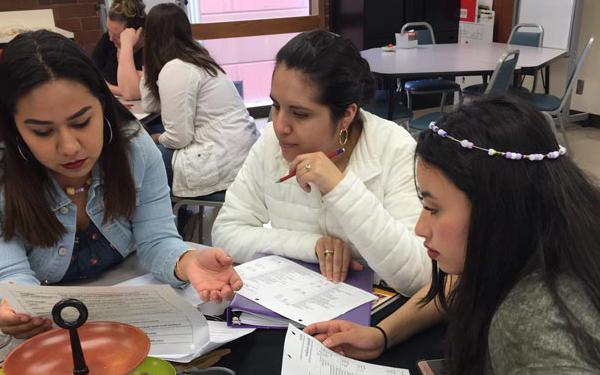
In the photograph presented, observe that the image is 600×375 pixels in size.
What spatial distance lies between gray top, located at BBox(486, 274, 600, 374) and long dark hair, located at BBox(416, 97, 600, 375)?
1cm

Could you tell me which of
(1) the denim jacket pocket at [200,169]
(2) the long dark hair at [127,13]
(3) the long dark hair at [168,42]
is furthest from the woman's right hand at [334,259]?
(2) the long dark hair at [127,13]

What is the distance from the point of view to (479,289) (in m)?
0.80

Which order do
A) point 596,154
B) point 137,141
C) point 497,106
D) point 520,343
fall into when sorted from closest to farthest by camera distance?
point 520,343, point 497,106, point 137,141, point 596,154

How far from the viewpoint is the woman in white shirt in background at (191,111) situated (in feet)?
8.19

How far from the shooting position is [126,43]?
3217mm

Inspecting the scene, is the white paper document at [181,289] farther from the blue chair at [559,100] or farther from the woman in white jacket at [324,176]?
the blue chair at [559,100]

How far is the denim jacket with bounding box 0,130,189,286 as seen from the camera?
47.5 inches

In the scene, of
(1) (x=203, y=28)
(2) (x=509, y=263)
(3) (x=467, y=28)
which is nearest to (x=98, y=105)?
(2) (x=509, y=263)

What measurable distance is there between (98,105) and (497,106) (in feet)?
2.65

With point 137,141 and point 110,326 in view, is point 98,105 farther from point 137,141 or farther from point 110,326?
point 110,326

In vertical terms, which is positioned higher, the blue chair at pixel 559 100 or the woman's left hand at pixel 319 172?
the woman's left hand at pixel 319 172

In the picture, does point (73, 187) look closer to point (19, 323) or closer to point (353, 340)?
point (19, 323)

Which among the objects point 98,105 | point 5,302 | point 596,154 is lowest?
point 596,154

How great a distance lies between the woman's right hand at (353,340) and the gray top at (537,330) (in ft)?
0.82
